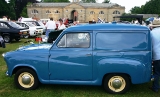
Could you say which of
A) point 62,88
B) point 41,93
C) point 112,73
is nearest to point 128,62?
point 112,73

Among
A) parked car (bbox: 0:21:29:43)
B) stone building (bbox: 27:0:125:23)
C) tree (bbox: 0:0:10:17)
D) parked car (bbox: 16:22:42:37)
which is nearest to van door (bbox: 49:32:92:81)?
parked car (bbox: 0:21:29:43)

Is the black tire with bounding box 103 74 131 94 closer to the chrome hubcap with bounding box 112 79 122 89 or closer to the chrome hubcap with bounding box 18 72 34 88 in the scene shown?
the chrome hubcap with bounding box 112 79 122 89

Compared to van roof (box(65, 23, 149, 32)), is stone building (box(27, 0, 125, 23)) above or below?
above

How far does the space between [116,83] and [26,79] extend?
2.37 metres

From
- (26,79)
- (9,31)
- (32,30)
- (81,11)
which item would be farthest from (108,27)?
(81,11)

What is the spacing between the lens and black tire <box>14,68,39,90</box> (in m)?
5.28

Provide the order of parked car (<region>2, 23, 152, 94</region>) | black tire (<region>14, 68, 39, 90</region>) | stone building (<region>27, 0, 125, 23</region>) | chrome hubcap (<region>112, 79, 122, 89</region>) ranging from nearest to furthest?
parked car (<region>2, 23, 152, 94</region>) < chrome hubcap (<region>112, 79, 122, 89</region>) < black tire (<region>14, 68, 39, 90</region>) < stone building (<region>27, 0, 125, 23</region>)

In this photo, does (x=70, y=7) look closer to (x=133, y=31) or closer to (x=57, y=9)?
(x=57, y=9)

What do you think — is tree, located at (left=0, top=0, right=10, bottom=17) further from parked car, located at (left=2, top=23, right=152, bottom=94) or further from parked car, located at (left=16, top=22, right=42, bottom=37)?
parked car, located at (left=2, top=23, right=152, bottom=94)

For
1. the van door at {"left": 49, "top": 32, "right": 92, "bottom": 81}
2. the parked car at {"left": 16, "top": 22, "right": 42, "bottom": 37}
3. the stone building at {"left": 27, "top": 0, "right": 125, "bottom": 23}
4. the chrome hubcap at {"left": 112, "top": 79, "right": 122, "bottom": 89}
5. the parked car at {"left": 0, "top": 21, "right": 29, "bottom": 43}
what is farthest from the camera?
the stone building at {"left": 27, "top": 0, "right": 125, "bottom": 23}

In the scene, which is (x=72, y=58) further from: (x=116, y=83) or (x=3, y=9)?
(x=3, y=9)

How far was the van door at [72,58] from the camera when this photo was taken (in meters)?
4.97

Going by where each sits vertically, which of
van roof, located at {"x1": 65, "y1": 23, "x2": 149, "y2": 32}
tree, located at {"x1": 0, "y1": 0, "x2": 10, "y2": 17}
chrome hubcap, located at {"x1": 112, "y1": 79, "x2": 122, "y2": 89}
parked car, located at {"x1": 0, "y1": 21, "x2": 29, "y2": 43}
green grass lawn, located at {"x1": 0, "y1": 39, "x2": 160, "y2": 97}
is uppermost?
tree, located at {"x1": 0, "y1": 0, "x2": 10, "y2": 17}

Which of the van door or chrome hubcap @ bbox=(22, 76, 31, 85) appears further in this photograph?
chrome hubcap @ bbox=(22, 76, 31, 85)
